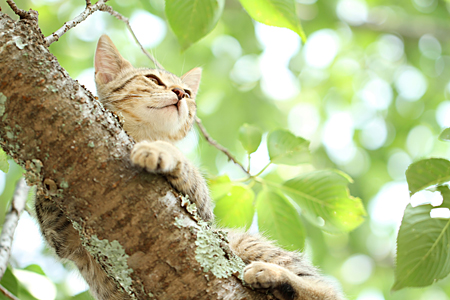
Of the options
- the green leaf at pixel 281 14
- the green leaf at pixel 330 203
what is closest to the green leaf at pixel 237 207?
the green leaf at pixel 330 203

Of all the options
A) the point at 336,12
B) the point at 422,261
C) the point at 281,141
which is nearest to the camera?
the point at 422,261

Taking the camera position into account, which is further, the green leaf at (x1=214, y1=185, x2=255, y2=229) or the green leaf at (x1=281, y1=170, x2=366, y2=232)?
the green leaf at (x1=214, y1=185, x2=255, y2=229)

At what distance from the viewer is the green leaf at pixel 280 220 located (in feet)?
8.38

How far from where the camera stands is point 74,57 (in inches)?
192

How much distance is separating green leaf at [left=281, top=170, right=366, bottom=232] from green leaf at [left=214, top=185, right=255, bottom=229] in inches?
15.6

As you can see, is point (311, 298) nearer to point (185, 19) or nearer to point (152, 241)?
point (152, 241)

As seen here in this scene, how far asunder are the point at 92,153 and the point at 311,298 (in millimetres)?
1354

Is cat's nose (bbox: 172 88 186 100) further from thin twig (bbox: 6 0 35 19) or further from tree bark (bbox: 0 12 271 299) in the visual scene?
thin twig (bbox: 6 0 35 19)

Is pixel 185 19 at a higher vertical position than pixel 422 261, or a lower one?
higher

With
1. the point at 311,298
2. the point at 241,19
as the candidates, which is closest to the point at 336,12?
the point at 241,19

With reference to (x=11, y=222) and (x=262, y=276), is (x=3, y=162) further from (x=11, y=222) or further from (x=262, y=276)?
(x=262, y=276)

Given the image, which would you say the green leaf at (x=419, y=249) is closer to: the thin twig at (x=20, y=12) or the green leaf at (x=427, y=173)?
the green leaf at (x=427, y=173)

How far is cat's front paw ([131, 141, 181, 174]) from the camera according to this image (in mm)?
1597

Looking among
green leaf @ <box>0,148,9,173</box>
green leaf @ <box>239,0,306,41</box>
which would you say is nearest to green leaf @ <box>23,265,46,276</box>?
green leaf @ <box>0,148,9,173</box>
